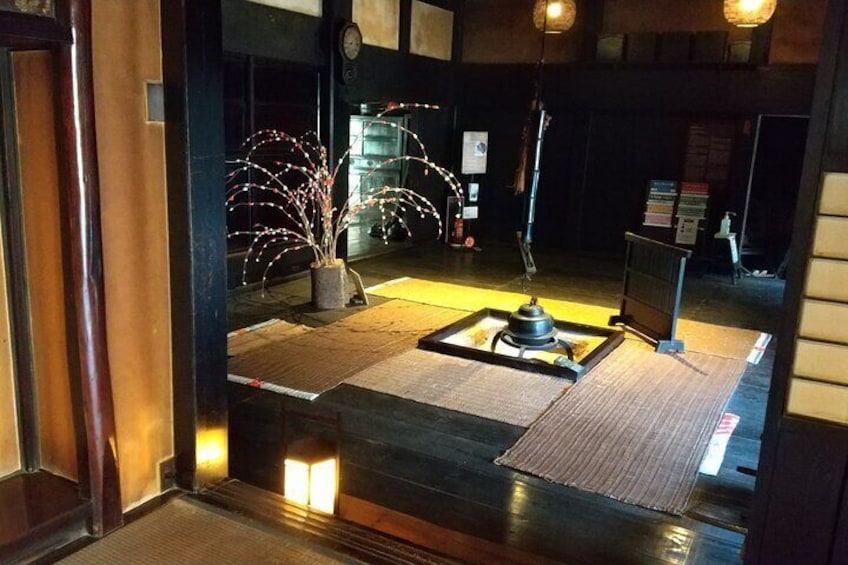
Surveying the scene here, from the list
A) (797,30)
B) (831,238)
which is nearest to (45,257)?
(831,238)

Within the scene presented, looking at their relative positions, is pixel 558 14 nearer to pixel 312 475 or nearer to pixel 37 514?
pixel 312 475

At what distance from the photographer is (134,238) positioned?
236 cm

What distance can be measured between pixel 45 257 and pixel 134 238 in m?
0.27

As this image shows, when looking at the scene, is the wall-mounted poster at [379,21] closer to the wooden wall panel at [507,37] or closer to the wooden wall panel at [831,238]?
the wooden wall panel at [507,37]

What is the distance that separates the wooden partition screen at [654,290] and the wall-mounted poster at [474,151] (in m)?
3.71

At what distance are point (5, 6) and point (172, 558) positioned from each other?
5.25 ft

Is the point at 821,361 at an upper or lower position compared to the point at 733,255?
upper

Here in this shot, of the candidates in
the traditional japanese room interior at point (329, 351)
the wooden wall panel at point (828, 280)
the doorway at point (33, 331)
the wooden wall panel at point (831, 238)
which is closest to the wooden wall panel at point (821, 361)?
the traditional japanese room interior at point (329, 351)

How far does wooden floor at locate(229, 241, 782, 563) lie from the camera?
2.61m

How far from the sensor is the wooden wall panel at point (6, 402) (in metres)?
2.32

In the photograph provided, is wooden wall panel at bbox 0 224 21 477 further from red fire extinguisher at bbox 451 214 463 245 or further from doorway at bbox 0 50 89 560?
red fire extinguisher at bbox 451 214 463 245

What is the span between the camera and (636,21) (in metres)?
7.99

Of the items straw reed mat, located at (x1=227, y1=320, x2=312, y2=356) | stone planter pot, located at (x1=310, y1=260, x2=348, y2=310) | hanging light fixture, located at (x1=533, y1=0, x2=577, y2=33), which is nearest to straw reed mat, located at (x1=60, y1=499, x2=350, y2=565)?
straw reed mat, located at (x1=227, y1=320, x2=312, y2=356)

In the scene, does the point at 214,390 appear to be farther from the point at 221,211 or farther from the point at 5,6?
the point at 5,6
